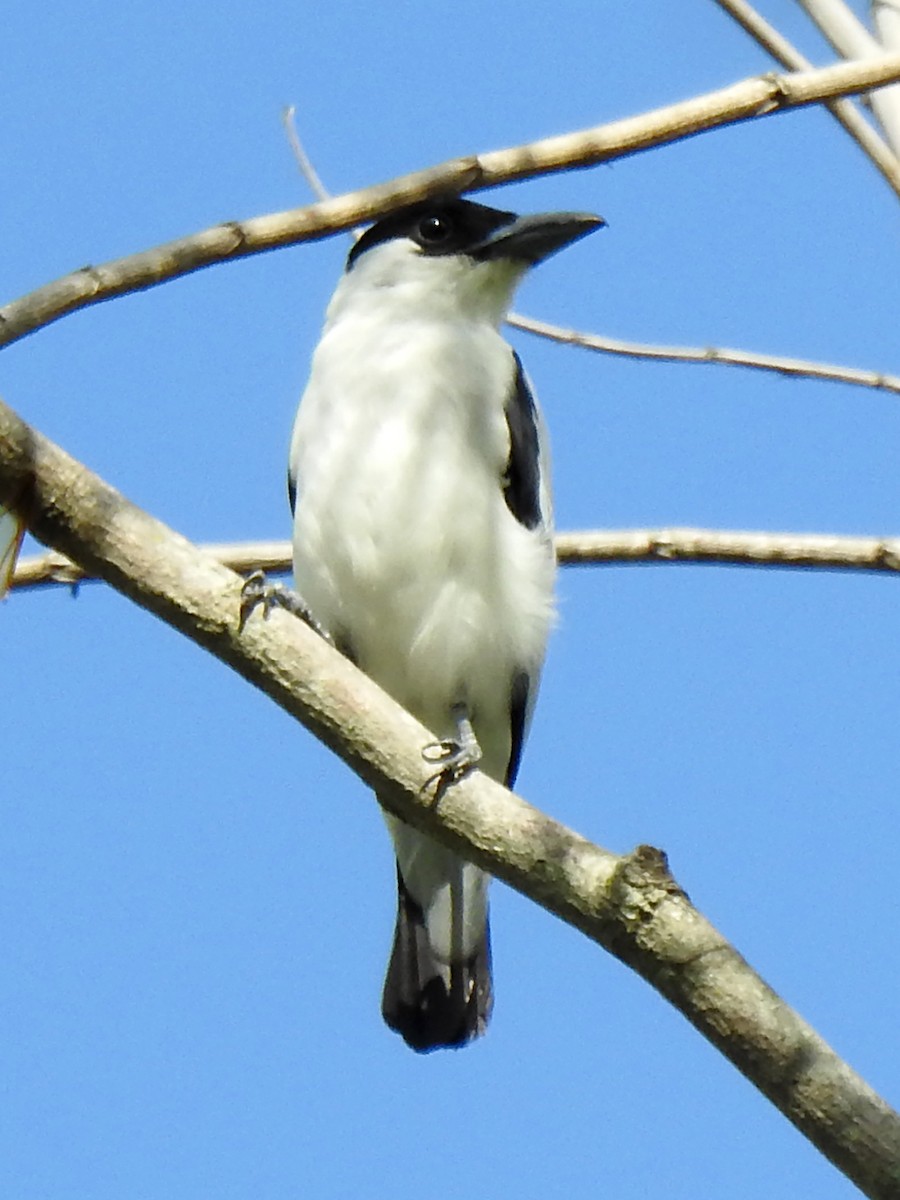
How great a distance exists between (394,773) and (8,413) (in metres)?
0.91

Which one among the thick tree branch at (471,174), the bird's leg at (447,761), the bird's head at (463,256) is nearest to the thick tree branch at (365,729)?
the bird's leg at (447,761)

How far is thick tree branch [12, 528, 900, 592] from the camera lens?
3779mm

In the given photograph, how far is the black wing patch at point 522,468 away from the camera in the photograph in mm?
5066

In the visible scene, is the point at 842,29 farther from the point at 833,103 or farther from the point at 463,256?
the point at 463,256

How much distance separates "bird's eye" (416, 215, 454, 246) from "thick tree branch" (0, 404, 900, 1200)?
2.81 m

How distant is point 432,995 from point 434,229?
243cm

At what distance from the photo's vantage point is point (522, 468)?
5.09 meters

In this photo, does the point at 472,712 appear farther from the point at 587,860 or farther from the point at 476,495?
the point at 587,860

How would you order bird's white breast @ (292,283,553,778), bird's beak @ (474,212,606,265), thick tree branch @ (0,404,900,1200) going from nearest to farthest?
thick tree branch @ (0,404,900,1200) → bird's white breast @ (292,283,553,778) → bird's beak @ (474,212,606,265)

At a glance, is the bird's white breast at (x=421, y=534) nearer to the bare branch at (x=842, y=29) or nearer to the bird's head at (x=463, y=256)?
the bird's head at (x=463, y=256)

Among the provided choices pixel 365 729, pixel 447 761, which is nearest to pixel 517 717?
pixel 447 761

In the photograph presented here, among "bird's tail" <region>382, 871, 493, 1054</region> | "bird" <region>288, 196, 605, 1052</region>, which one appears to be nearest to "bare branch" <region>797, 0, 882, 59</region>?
"bird" <region>288, 196, 605, 1052</region>

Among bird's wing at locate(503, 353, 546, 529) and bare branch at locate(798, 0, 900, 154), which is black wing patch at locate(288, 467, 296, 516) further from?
bare branch at locate(798, 0, 900, 154)

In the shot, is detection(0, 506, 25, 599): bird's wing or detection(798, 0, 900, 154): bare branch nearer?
detection(0, 506, 25, 599): bird's wing
